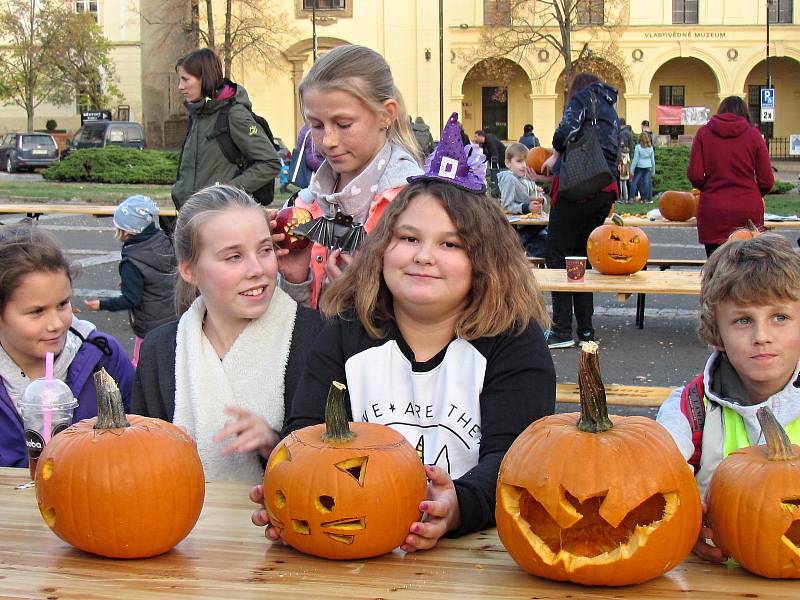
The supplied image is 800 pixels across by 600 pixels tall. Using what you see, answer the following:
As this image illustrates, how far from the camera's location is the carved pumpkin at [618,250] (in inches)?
285

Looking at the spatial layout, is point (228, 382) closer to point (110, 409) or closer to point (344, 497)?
point (110, 409)

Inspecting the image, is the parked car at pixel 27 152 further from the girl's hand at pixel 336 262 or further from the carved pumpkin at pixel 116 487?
the carved pumpkin at pixel 116 487

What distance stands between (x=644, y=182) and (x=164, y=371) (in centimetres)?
2103

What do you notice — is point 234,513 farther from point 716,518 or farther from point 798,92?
point 798,92

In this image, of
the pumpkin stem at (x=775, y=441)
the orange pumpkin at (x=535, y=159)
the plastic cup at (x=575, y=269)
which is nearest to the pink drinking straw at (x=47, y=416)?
the pumpkin stem at (x=775, y=441)

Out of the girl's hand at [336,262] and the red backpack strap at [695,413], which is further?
the girl's hand at [336,262]

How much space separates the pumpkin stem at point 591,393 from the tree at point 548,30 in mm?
38972

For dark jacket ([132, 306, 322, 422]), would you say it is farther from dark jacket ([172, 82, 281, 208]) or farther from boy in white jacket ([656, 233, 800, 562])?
dark jacket ([172, 82, 281, 208])

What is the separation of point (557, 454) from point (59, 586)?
86 centimetres

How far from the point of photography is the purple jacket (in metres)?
3.06

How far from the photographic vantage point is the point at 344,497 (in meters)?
1.83

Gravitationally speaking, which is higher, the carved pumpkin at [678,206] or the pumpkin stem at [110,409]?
the carved pumpkin at [678,206]

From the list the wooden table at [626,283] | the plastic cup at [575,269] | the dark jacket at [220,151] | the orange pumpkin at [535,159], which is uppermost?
the orange pumpkin at [535,159]

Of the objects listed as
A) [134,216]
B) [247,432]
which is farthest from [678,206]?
[247,432]
